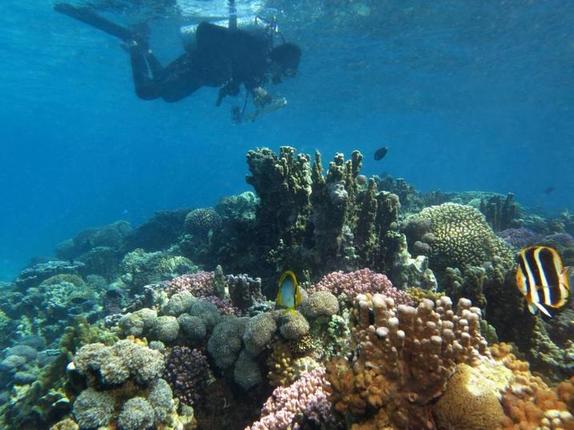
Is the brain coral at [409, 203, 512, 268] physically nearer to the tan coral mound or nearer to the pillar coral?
the pillar coral

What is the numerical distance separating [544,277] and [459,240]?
5.01m

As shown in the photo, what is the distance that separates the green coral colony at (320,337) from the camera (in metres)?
2.39

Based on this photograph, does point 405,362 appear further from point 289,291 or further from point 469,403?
point 289,291

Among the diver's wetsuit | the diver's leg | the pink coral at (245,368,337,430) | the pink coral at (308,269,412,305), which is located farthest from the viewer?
the diver's leg

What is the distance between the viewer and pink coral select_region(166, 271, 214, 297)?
6.30m

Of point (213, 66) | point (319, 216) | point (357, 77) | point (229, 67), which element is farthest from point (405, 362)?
point (357, 77)

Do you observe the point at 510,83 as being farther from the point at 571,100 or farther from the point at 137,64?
the point at 137,64

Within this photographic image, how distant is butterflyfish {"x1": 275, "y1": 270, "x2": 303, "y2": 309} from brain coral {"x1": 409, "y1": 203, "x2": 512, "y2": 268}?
4537 mm

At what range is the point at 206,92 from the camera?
1682 inches

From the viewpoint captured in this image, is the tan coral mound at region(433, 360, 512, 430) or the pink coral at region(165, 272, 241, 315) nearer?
the tan coral mound at region(433, 360, 512, 430)

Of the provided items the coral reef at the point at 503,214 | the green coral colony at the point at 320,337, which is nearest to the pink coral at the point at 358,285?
the green coral colony at the point at 320,337

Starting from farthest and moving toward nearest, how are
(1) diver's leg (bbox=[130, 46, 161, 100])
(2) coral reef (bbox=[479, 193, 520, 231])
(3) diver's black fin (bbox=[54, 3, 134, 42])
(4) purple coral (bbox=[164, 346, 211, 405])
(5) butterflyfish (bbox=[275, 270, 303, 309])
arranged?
(3) diver's black fin (bbox=[54, 3, 134, 42]) < (1) diver's leg (bbox=[130, 46, 161, 100]) < (2) coral reef (bbox=[479, 193, 520, 231]) < (4) purple coral (bbox=[164, 346, 211, 405]) < (5) butterflyfish (bbox=[275, 270, 303, 309])

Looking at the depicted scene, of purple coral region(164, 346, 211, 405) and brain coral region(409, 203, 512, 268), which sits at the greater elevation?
brain coral region(409, 203, 512, 268)

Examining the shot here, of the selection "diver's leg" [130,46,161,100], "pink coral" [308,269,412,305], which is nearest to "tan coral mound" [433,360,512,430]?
"pink coral" [308,269,412,305]
